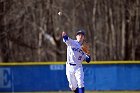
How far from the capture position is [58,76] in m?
14.3

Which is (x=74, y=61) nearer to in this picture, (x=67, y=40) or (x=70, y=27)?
(x=67, y=40)

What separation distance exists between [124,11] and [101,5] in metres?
1.53

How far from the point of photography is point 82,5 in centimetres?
2569

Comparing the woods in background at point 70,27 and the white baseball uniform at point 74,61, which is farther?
the woods in background at point 70,27

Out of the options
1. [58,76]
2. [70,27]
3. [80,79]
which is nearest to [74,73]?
[80,79]

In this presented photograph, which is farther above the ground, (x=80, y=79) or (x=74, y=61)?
(x=74, y=61)

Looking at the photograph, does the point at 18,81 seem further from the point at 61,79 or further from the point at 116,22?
the point at 116,22

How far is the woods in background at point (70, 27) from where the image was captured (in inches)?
989

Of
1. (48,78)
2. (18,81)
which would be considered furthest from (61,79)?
(18,81)

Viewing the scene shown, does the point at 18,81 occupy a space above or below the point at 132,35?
below

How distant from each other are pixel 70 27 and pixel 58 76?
11584mm

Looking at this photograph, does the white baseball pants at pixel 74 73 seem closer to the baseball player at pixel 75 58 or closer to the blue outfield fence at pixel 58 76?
the baseball player at pixel 75 58

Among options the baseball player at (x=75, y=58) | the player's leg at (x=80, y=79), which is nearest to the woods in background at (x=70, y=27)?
the baseball player at (x=75, y=58)

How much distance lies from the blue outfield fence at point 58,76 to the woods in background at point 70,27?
34.3ft
